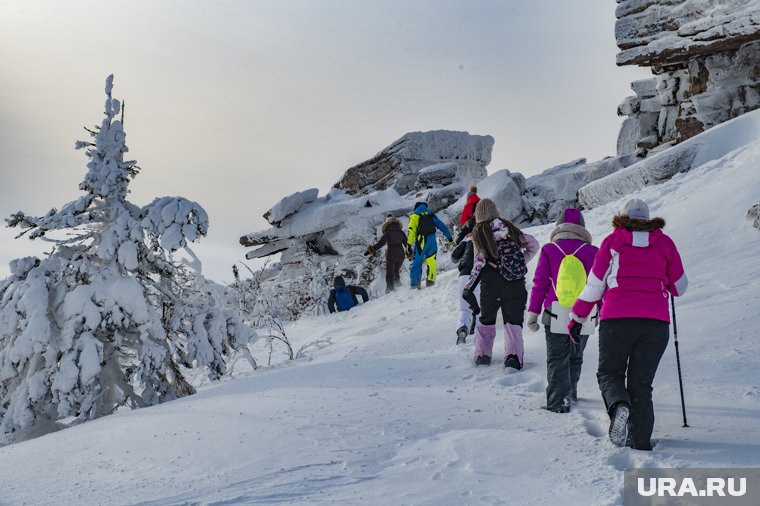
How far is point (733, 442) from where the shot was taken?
4.72 metres

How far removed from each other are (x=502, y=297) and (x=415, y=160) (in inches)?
1049

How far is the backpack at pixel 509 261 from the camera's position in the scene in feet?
24.7

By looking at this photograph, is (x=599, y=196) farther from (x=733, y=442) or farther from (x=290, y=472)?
(x=290, y=472)

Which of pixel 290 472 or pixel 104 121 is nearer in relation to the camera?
pixel 290 472

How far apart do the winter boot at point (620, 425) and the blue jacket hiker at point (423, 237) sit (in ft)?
32.0

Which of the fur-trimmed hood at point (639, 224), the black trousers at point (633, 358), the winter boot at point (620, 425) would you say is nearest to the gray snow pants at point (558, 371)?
the black trousers at point (633, 358)

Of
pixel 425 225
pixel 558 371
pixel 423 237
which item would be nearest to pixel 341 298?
pixel 423 237

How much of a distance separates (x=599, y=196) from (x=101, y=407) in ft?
38.0

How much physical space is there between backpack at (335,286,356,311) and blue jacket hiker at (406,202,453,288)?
2.03 metres

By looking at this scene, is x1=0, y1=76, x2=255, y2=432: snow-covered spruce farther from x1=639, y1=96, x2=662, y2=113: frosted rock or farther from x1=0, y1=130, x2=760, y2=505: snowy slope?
x1=639, y1=96, x2=662, y2=113: frosted rock

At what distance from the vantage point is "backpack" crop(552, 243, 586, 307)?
5871 mm

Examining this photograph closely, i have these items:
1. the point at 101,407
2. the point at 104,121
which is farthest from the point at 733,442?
the point at 104,121

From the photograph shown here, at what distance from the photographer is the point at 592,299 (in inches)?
202

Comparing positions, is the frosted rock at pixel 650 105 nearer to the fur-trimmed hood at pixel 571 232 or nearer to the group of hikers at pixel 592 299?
the group of hikers at pixel 592 299
